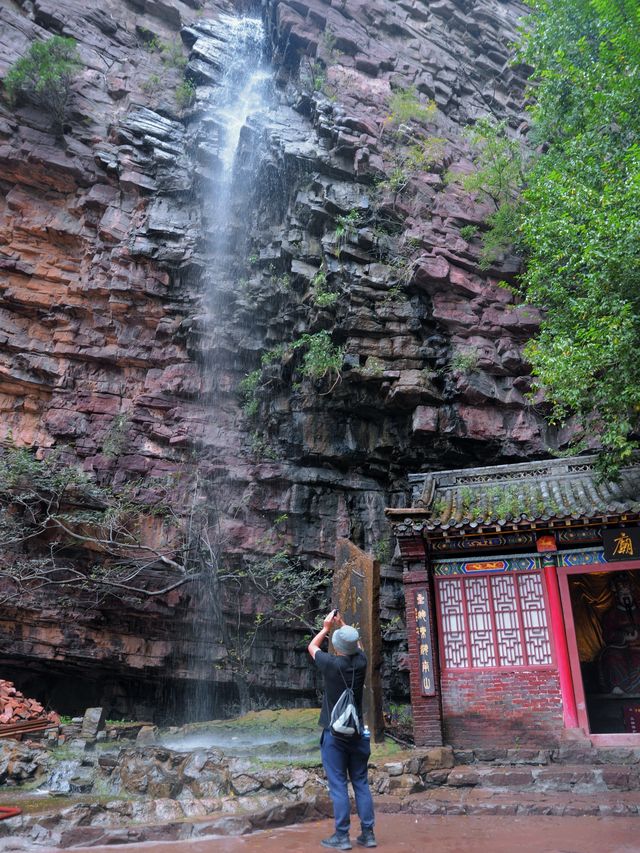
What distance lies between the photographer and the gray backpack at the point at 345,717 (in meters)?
4.27

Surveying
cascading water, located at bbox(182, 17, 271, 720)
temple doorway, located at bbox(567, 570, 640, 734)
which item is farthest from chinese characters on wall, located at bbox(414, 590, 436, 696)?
cascading water, located at bbox(182, 17, 271, 720)

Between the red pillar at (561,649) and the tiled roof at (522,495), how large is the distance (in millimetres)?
969

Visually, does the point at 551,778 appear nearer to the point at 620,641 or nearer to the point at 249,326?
the point at 620,641

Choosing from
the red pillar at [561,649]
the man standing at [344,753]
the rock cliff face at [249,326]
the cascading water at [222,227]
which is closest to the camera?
the man standing at [344,753]

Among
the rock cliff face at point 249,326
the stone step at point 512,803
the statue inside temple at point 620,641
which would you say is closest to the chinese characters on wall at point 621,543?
the statue inside temple at point 620,641

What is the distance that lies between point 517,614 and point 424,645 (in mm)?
1489

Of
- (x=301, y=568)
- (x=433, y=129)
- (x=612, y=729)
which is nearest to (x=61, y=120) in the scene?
(x=433, y=129)

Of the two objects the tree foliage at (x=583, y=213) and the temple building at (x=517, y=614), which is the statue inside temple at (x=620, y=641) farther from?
the tree foliage at (x=583, y=213)

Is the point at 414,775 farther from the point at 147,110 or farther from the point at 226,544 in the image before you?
the point at 147,110

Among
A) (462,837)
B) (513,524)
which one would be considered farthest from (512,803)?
(513,524)

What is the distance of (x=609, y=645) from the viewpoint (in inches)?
417

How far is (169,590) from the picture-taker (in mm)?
13719

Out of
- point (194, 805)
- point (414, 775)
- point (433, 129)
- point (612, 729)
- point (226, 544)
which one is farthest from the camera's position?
point (433, 129)

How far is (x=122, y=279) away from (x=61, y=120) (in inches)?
214
